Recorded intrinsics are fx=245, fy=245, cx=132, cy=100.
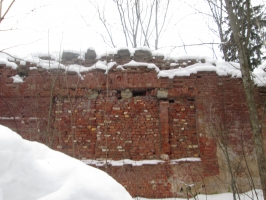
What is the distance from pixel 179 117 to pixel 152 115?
24.5 inches

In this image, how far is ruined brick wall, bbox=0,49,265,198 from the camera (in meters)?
5.30

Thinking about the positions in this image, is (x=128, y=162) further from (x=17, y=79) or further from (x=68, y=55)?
(x=17, y=79)

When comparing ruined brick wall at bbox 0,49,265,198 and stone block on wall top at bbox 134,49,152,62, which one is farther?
stone block on wall top at bbox 134,49,152,62

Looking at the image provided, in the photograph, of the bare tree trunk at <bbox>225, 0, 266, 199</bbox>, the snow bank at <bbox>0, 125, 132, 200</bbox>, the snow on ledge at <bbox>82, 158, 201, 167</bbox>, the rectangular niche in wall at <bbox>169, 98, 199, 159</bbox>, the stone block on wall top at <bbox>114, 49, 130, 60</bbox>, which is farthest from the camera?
the stone block on wall top at <bbox>114, 49, 130, 60</bbox>

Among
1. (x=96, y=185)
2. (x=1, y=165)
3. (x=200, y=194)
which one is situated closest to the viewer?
(x=1, y=165)

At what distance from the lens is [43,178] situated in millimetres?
1306

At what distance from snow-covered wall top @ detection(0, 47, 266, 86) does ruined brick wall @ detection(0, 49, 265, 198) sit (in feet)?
0.24

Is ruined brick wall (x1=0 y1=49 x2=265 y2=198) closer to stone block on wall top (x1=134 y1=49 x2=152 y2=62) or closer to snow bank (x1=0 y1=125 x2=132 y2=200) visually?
stone block on wall top (x1=134 y1=49 x2=152 y2=62)

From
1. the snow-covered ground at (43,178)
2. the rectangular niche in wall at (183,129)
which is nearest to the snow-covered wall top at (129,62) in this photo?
→ the rectangular niche in wall at (183,129)

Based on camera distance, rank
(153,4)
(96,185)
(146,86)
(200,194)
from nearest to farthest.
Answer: (96,185), (200,194), (146,86), (153,4)

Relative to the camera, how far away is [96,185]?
139 centimetres

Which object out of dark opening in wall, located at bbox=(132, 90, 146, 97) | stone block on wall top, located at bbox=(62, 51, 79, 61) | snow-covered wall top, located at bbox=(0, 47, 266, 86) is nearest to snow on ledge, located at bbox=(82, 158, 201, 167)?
dark opening in wall, located at bbox=(132, 90, 146, 97)

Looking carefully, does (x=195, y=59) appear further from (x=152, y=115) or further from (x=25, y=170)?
(x=25, y=170)

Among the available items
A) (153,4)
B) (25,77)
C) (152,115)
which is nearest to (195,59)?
(152,115)
